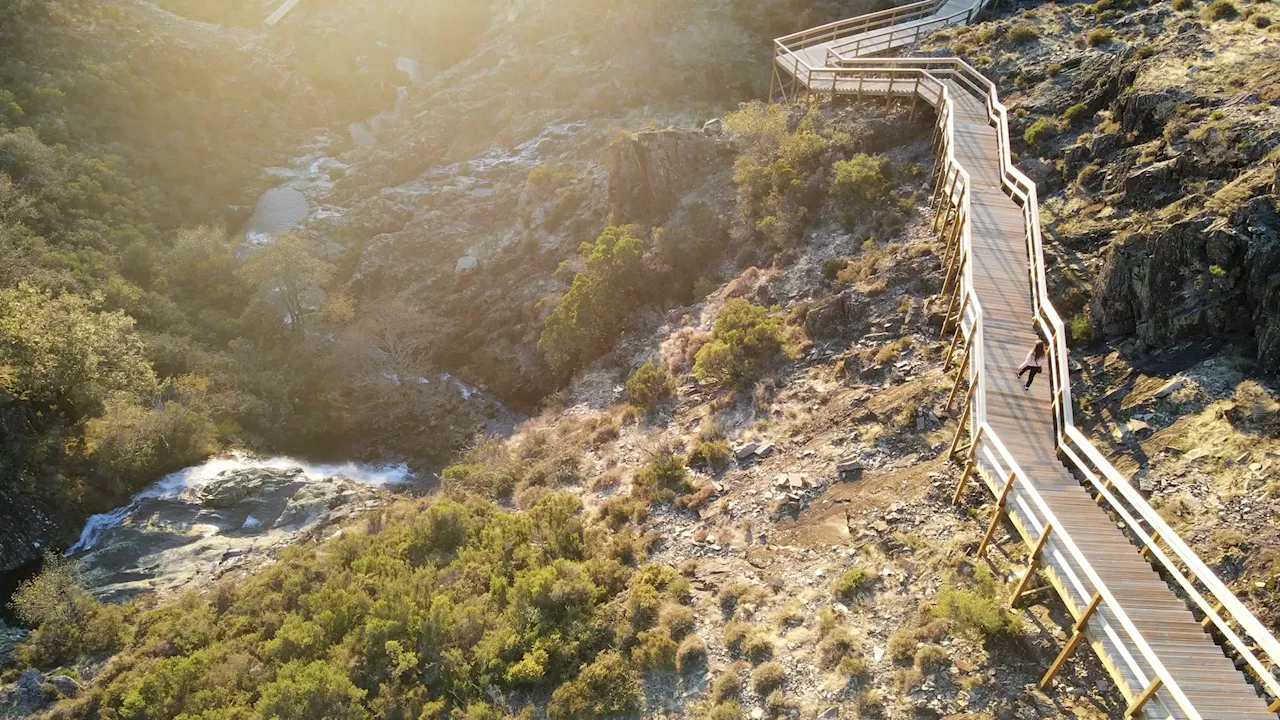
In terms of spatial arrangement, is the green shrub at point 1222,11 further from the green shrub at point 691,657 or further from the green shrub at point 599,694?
the green shrub at point 599,694

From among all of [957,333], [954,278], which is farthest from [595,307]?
[957,333]

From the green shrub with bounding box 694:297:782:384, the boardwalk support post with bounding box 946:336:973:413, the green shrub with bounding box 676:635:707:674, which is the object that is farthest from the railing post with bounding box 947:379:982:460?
the green shrub with bounding box 694:297:782:384

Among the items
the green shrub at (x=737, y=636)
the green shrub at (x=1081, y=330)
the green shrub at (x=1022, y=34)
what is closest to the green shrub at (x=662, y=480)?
the green shrub at (x=737, y=636)

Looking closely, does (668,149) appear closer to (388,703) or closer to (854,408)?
(854,408)

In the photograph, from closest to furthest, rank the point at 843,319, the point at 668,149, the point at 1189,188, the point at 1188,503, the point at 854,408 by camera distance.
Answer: the point at 1188,503 → the point at 1189,188 → the point at 854,408 → the point at 843,319 → the point at 668,149

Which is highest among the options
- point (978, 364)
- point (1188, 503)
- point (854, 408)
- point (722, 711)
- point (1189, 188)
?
point (1189, 188)

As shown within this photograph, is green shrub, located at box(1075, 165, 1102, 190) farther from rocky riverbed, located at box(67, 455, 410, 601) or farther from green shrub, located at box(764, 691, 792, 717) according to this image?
rocky riverbed, located at box(67, 455, 410, 601)

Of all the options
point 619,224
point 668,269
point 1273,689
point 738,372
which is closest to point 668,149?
point 619,224
